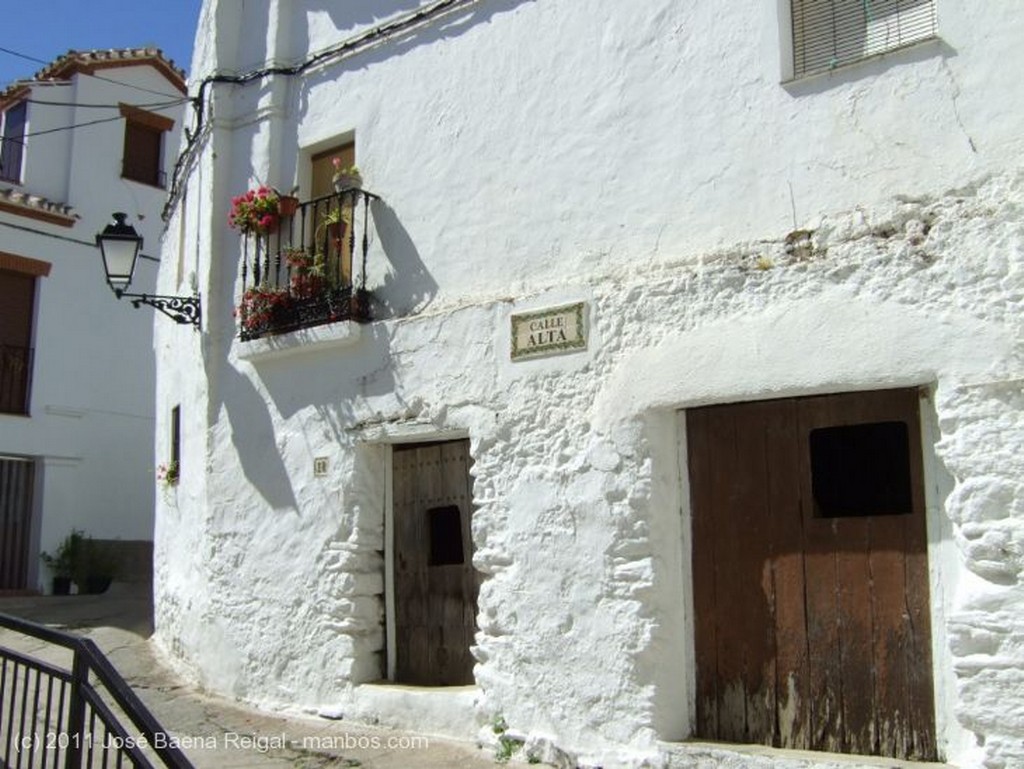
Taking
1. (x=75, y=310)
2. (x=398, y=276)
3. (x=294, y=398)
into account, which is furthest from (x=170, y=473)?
(x=75, y=310)

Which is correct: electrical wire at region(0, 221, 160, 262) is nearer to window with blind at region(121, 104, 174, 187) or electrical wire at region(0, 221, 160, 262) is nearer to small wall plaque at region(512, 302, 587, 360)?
window with blind at region(121, 104, 174, 187)

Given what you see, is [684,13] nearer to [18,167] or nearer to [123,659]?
[123,659]

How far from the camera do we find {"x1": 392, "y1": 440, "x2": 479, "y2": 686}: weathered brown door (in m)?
6.73

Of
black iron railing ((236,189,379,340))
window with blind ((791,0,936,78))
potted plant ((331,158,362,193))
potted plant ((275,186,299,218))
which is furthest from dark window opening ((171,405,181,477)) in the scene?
window with blind ((791,0,936,78))

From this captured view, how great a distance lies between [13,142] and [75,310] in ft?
8.27

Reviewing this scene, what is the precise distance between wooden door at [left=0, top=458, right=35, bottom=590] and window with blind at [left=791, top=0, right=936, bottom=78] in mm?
11292

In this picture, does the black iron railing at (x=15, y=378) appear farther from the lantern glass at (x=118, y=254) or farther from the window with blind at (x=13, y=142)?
the lantern glass at (x=118, y=254)

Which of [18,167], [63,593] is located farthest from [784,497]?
[18,167]

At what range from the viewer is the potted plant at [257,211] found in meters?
7.89

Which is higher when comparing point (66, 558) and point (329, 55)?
point (329, 55)

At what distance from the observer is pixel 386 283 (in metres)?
7.29

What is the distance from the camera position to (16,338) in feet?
44.7

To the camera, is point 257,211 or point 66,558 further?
point 66,558

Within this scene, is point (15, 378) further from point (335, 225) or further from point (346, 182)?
point (346, 182)
